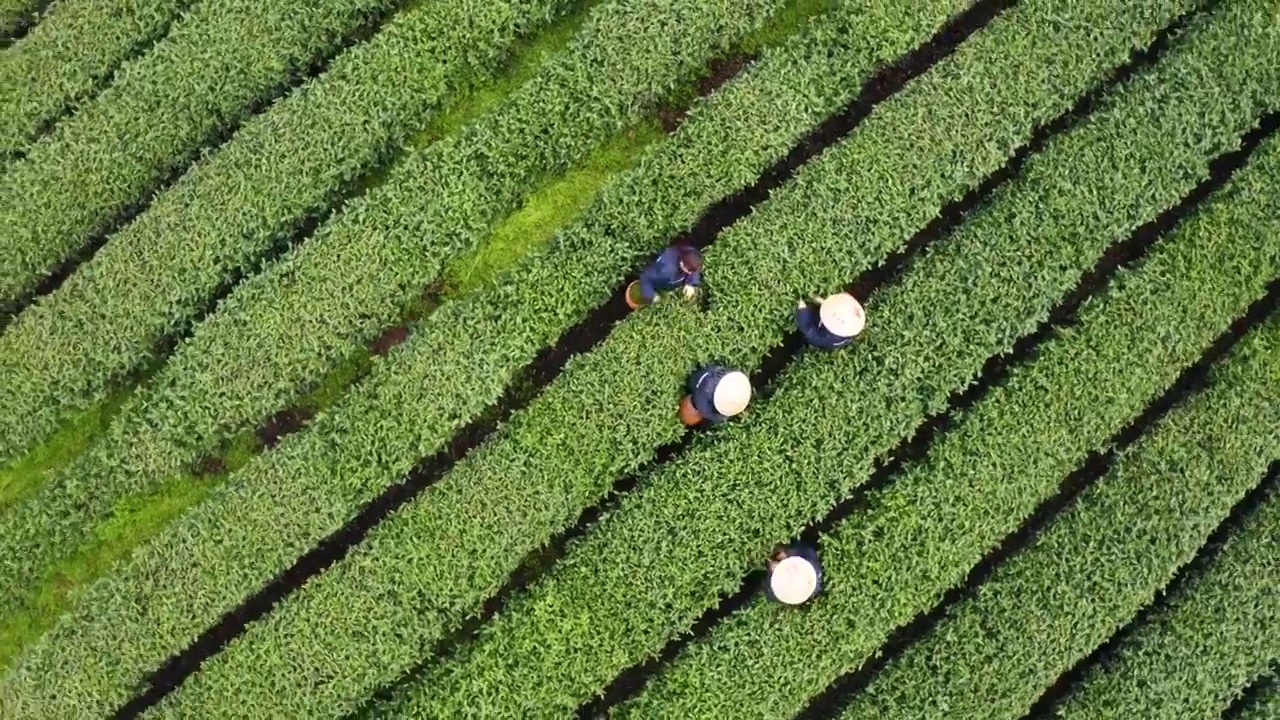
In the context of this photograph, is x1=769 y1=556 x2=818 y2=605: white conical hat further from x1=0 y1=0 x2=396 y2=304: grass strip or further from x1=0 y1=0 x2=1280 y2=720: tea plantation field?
x1=0 y1=0 x2=396 y2=304: grass strip

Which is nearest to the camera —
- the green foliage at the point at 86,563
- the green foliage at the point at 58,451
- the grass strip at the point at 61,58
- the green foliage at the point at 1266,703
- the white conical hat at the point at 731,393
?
the white conical hat at the point at 731,393

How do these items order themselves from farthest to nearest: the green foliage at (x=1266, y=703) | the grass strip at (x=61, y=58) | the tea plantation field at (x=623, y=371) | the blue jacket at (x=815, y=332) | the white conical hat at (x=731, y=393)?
the grass strip at (x=61, y=58) < the green foliage at (x=1266, y=703) < the tea plantation field at (x=623, y=371) < the blue jacket at (x=815, y=332) < the white conical hat at (x=731, y=393)

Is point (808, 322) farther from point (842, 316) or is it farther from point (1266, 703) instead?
point (1266, 703)

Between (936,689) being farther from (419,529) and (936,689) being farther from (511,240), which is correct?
(511,240)

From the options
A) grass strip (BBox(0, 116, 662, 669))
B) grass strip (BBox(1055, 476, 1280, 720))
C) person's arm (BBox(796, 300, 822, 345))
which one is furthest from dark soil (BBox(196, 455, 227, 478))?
grass strip (BBox(1055, 476, 1280, 720))

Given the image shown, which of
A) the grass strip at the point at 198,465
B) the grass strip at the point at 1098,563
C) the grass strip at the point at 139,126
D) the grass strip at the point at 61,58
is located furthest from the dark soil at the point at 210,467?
the grass strip at the point at 1098,563

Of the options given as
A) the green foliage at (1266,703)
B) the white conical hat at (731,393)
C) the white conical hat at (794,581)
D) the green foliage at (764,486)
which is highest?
the white conical hat at (731,393)

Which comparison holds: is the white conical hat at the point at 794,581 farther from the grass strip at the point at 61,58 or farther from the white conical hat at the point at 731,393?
the grass strip at the point at 61,58
